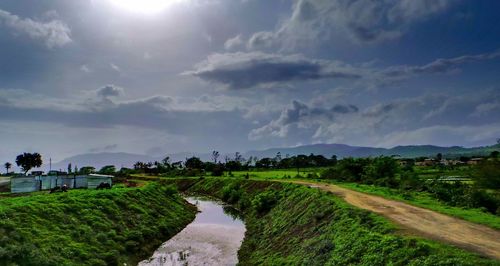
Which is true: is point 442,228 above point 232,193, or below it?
below

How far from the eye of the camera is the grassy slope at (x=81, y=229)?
118 feet

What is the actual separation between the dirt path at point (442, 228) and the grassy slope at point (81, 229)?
2756cm

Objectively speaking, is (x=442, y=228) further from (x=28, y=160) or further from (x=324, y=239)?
(x=28, y=160)

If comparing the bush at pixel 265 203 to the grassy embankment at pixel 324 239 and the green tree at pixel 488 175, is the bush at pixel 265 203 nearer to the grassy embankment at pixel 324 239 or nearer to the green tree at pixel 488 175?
the grassy embankment at pixel 324 239

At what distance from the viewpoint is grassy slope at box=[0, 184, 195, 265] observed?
35906 millimetres

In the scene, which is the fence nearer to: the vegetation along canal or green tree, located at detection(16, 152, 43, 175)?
the vegetation along canal

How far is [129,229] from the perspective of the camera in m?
54.6

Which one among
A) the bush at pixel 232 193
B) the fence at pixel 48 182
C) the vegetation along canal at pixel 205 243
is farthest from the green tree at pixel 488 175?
the fence at pixel 48 182

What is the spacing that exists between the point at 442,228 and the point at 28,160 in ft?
560

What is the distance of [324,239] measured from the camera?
35906mm

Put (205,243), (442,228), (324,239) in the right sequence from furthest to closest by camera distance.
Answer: (205,243) < (324,239) < (442,228)

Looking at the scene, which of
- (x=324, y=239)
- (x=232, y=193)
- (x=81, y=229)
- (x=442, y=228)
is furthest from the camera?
(x=232, y=193)

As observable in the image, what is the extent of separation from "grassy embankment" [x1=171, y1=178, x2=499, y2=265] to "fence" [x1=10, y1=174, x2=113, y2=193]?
162 feet

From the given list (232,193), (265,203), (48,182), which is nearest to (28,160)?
(48,182)
